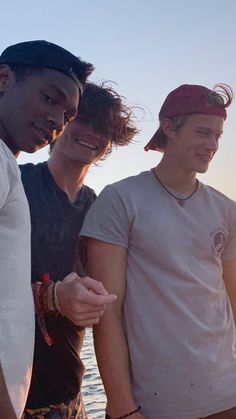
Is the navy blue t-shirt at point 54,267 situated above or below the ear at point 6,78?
below

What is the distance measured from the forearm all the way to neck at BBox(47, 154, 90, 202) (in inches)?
35.1

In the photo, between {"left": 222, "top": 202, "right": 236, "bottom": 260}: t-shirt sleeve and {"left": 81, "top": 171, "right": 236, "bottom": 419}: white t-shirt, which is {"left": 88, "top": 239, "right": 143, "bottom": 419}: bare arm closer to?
{"left": 81, "top": 171, "right": 236, "bottom": 419}: white t-shirt

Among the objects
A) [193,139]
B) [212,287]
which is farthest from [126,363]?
[193,139]

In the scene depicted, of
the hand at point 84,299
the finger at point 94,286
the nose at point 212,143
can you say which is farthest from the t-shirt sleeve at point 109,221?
the nose at point 212,143

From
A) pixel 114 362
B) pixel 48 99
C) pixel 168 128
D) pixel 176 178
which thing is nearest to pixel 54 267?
pixel 114 362

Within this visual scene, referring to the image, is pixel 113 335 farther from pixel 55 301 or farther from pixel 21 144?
pixel 21 144

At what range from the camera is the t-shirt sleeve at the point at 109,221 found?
2963mm

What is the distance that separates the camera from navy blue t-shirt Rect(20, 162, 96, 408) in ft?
9.87

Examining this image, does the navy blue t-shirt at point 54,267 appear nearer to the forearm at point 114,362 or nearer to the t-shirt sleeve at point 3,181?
the forearm at point 114,362

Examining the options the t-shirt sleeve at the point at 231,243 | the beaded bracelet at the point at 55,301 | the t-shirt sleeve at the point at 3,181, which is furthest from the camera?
the t-shirt sleeve at the point at 231,243

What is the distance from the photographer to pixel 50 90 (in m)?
2.51

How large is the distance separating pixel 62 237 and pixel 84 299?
881mm

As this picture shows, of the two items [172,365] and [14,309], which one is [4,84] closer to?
[14,309]

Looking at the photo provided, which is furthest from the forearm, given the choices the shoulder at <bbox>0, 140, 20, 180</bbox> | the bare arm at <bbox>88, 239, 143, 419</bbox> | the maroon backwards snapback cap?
the maroon backwards snapback cap
